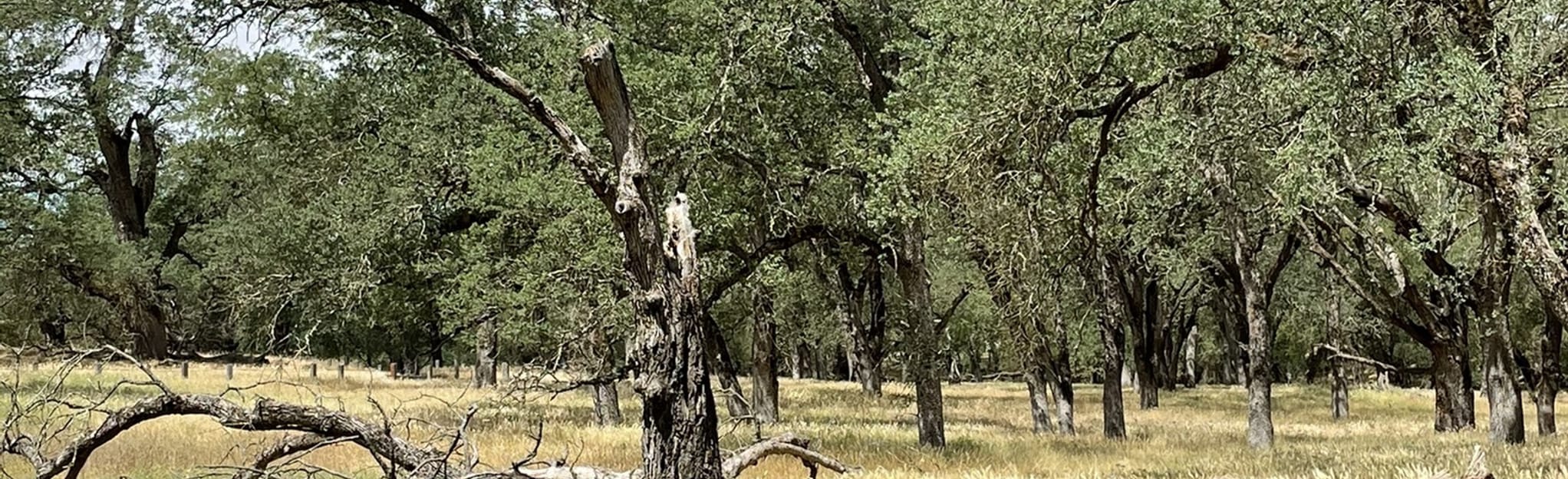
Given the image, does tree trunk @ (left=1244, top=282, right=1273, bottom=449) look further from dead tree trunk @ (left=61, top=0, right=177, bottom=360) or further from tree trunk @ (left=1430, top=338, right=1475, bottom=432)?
dead tree trunk @ (left=61, top=0, right=177, bottom=360)

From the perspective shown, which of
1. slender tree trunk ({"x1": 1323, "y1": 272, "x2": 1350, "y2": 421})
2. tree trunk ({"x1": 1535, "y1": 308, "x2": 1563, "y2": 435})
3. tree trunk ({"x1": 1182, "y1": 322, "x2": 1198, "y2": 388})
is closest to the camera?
tree trunk ({"x1": 1535, "y1": 308, "x2": 1563, "y2": 435})

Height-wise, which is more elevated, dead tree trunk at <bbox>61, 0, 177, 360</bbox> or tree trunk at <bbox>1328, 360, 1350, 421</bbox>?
dead tree trunk at <bbox>61, 0, 177, 360</bbox>

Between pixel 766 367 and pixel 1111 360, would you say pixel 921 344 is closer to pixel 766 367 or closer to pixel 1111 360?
pixel 1111 360

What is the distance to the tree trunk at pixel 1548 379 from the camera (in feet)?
75.3

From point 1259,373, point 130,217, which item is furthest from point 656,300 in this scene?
point 130,217

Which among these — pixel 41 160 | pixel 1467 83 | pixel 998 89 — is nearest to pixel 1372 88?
pixel 1467 83

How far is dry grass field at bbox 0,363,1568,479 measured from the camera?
40.5 feet

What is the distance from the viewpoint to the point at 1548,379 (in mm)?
23781

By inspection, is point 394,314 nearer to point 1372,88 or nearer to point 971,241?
point 971,241

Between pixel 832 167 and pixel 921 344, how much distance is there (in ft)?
9.74

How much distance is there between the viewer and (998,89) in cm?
1054

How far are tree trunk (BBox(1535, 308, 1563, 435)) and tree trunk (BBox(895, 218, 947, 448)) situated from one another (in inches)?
511

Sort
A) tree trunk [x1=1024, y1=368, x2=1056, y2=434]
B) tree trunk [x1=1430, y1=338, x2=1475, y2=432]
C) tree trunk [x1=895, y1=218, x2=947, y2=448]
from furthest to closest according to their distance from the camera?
tree trunk [x1=1024, y1=368, x2=1056, y2=434] < tree trunk [x1=1430, y1=338, x2=1475, y2=432] < tree trunk [x1=895, y1=218, x2=947, y2=448]

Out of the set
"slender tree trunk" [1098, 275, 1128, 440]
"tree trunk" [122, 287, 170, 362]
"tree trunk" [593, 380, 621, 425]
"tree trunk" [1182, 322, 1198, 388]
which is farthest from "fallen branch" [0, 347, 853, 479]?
"tree trunk" [1182, 322, 1198, 388]
